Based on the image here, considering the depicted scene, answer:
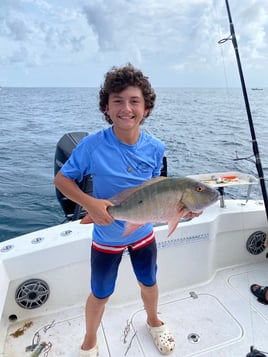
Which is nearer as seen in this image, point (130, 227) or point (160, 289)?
point (130, 227)

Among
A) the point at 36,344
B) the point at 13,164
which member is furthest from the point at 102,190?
the point at 13,164

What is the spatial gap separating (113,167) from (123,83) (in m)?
0.47

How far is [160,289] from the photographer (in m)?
2.79

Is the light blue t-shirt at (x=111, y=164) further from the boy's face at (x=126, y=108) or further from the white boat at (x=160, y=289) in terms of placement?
the white boat at (x=160, y=289)

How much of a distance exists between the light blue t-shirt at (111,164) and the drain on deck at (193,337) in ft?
3.50

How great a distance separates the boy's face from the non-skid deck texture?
5.38ft

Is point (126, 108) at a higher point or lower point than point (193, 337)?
higher

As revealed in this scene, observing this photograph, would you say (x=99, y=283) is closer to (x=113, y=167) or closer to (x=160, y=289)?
(x=113, y=167)

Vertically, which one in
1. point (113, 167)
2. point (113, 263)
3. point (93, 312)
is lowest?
point (93, 312)

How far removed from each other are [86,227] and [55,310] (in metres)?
0.74

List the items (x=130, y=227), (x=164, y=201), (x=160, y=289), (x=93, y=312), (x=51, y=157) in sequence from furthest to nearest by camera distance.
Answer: (x=51, y=157)
(x=160, y=289)
(x=93, y=312)
(x=130, y=227)
(x=164, y=201)

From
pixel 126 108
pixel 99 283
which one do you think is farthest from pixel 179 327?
pixel 126 108

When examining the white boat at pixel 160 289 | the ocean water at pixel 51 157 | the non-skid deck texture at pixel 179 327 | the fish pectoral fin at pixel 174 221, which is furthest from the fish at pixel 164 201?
the non-skid deck texture at pixel 179 327

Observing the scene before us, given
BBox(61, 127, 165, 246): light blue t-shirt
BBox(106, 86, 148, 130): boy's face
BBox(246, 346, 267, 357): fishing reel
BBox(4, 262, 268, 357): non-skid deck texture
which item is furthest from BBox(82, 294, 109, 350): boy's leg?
BBox(106, 86, 148, 130): boy's face
